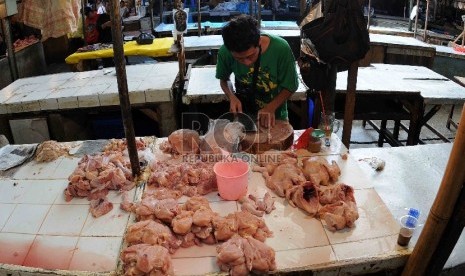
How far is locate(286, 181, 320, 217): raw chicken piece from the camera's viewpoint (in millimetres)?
2712

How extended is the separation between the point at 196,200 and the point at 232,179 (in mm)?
335

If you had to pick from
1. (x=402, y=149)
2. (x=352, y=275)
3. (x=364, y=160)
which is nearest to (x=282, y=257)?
(x=352, y=275)

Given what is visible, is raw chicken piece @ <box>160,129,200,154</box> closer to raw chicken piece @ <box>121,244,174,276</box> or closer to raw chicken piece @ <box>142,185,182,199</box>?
raw chicken piece @ <box>142,185,182,199</box>


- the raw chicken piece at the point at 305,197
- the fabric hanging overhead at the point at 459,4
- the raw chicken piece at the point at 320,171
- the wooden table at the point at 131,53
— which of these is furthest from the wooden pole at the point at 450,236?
the fabric hanging overhead at the point at 459,4

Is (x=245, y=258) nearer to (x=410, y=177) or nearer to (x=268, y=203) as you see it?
(x=268, y=203)

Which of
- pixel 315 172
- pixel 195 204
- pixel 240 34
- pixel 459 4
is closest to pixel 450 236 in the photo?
pixel 315 172

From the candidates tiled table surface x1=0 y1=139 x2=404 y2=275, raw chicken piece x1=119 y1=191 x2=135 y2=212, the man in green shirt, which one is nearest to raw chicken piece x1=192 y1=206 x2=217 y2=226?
tiled table surface x1=0 y1=139 x2=404 y2=275

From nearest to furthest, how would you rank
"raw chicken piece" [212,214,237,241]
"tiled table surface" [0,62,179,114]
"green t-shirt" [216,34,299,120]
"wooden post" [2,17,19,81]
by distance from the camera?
"raw chicken piece" [212,214,237,241], "green t-shirt" [216,34,299,120], "tiled table surface" [0,62,179,114], "wooden post" [2,17,19,81]

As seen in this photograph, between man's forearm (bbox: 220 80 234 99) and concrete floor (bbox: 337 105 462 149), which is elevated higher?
man's forearm (bbox: 220 80 234 99)

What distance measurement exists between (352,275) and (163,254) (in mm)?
1292

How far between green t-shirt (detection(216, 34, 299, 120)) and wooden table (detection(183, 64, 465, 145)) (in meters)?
1.21

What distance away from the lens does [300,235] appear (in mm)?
2506

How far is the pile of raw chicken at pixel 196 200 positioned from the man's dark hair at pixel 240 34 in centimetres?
91

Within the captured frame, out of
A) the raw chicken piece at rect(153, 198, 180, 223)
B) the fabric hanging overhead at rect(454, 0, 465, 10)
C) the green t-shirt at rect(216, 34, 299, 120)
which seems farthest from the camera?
the fabric hanging overhead at rect(454, 0, 465, 10)
